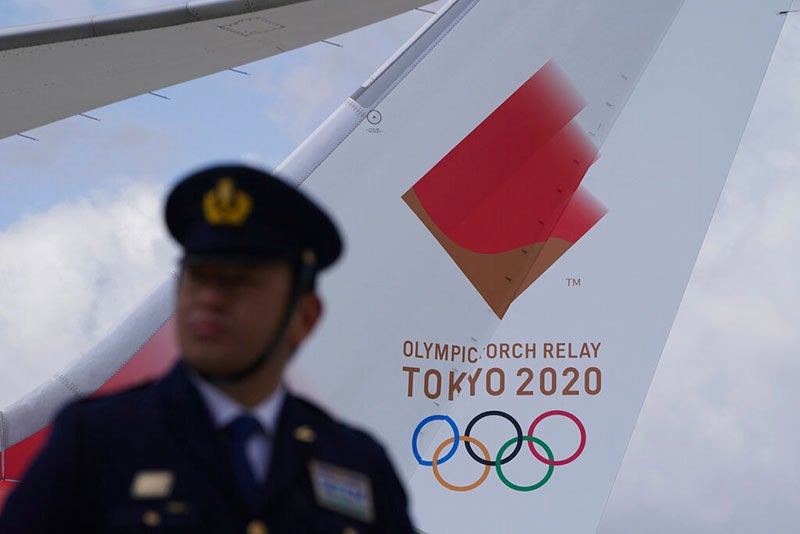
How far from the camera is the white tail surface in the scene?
5.61 metres

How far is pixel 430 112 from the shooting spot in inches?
235

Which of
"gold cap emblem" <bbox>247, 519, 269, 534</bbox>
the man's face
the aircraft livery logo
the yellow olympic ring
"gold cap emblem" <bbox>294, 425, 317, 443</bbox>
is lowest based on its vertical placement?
the yellow olympic ring

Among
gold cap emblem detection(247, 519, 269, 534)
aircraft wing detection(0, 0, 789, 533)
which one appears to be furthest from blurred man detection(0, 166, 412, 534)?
aircraft wing detection(0, 0, 789, 533)

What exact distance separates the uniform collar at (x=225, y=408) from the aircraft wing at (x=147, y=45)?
4467mm

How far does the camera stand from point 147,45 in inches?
260

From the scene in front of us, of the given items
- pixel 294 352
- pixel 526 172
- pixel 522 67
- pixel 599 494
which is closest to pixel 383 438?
pixel 599 494

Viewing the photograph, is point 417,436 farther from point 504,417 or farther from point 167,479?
point 167,479

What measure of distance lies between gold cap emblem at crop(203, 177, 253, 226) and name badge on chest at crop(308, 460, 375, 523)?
389 mm

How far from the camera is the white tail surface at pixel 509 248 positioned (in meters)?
5.61

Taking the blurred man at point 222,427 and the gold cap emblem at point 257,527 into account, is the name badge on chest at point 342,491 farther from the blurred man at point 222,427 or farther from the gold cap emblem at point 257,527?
the gold cap emblem at point 257,527

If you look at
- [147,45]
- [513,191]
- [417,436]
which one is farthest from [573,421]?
[147,45]

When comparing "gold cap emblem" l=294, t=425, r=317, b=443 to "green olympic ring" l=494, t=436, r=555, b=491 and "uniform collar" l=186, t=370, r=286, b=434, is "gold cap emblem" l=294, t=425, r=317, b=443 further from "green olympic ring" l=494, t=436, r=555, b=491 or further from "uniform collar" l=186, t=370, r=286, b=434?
"green olympic ring" l=494, t=436, r=555, b=491

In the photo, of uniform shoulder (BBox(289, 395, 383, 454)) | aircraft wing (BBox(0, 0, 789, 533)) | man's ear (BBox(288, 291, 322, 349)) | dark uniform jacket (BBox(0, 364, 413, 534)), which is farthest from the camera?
aircraft wing (BBox(0, 0, 789, 533))

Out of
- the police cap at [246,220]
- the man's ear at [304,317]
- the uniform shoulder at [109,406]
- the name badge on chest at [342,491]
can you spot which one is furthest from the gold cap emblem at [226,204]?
the name badge on chest at [342,491]
